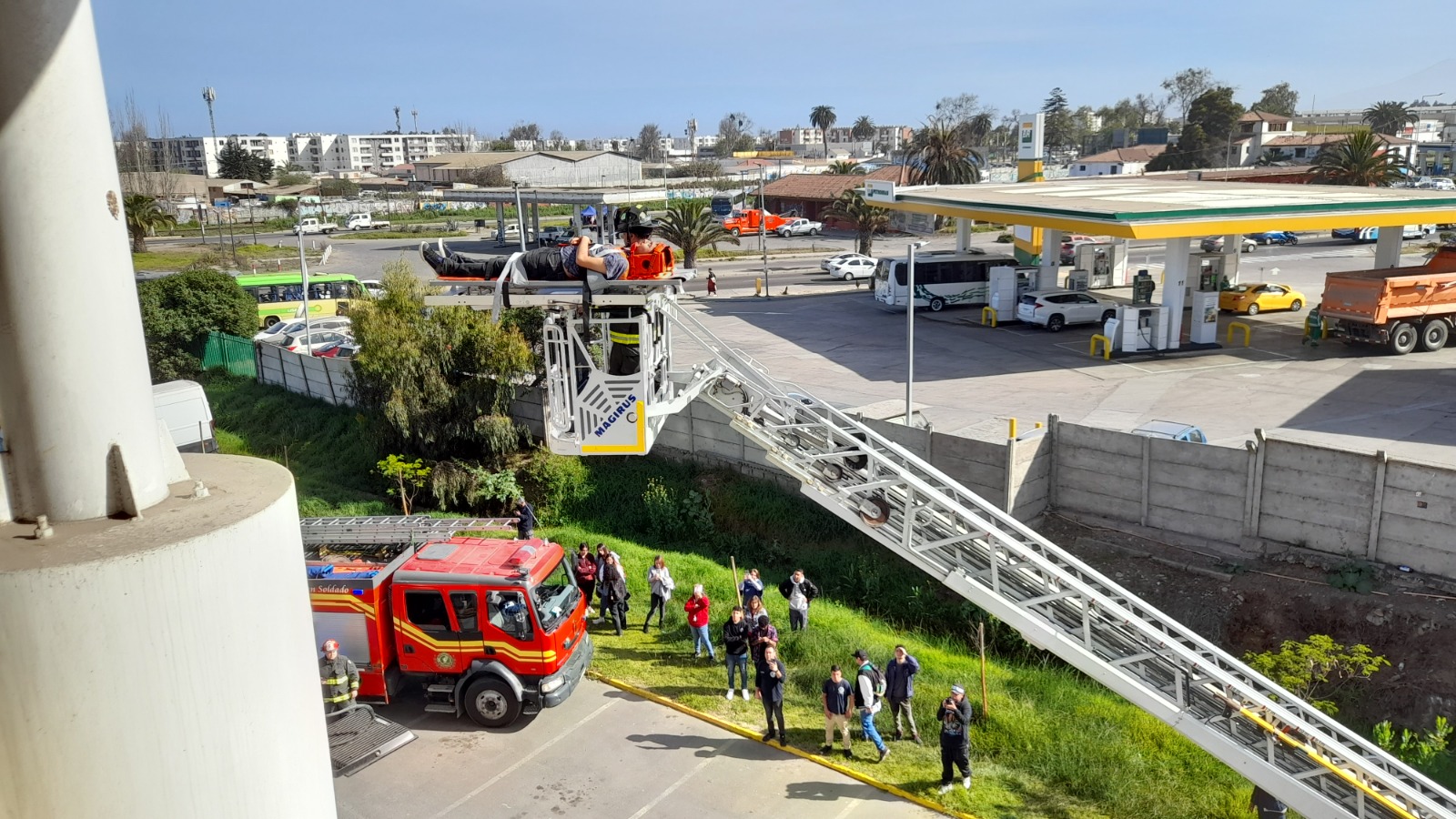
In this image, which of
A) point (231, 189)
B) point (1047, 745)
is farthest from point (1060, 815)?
point (231, 189)

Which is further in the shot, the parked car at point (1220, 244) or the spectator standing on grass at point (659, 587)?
Answer: the parked car at point (1220, 244)

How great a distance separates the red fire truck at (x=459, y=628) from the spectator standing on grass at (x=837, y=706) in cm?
332

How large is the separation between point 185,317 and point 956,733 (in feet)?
98.9

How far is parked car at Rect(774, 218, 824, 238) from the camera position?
243 feet

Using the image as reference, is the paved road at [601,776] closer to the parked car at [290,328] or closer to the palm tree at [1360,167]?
the parked car at [290,328]

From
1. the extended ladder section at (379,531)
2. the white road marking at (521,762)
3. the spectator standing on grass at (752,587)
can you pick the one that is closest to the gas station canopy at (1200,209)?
the spectator standing on grass at (752,587)

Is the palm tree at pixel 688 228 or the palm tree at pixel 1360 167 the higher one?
the palm tree at pixel 1360 167

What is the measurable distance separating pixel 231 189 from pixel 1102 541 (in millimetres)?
109167

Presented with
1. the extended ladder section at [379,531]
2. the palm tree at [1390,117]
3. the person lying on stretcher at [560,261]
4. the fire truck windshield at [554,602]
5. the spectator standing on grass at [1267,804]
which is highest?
the palm tree at [1390,117]

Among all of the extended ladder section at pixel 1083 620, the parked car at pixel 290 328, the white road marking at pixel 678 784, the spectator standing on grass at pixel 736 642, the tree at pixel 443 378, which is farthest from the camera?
the parked car at pixel 290 328

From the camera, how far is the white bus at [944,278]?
39375 mm

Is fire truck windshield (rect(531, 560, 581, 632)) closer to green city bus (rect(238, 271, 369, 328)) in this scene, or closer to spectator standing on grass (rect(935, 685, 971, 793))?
spectator standing on grass (rect(935, 685, 971, 793))

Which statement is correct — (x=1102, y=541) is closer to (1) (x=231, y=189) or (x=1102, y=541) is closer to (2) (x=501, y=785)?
(2) (x=501, y=785)

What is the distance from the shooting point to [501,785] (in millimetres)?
11961
